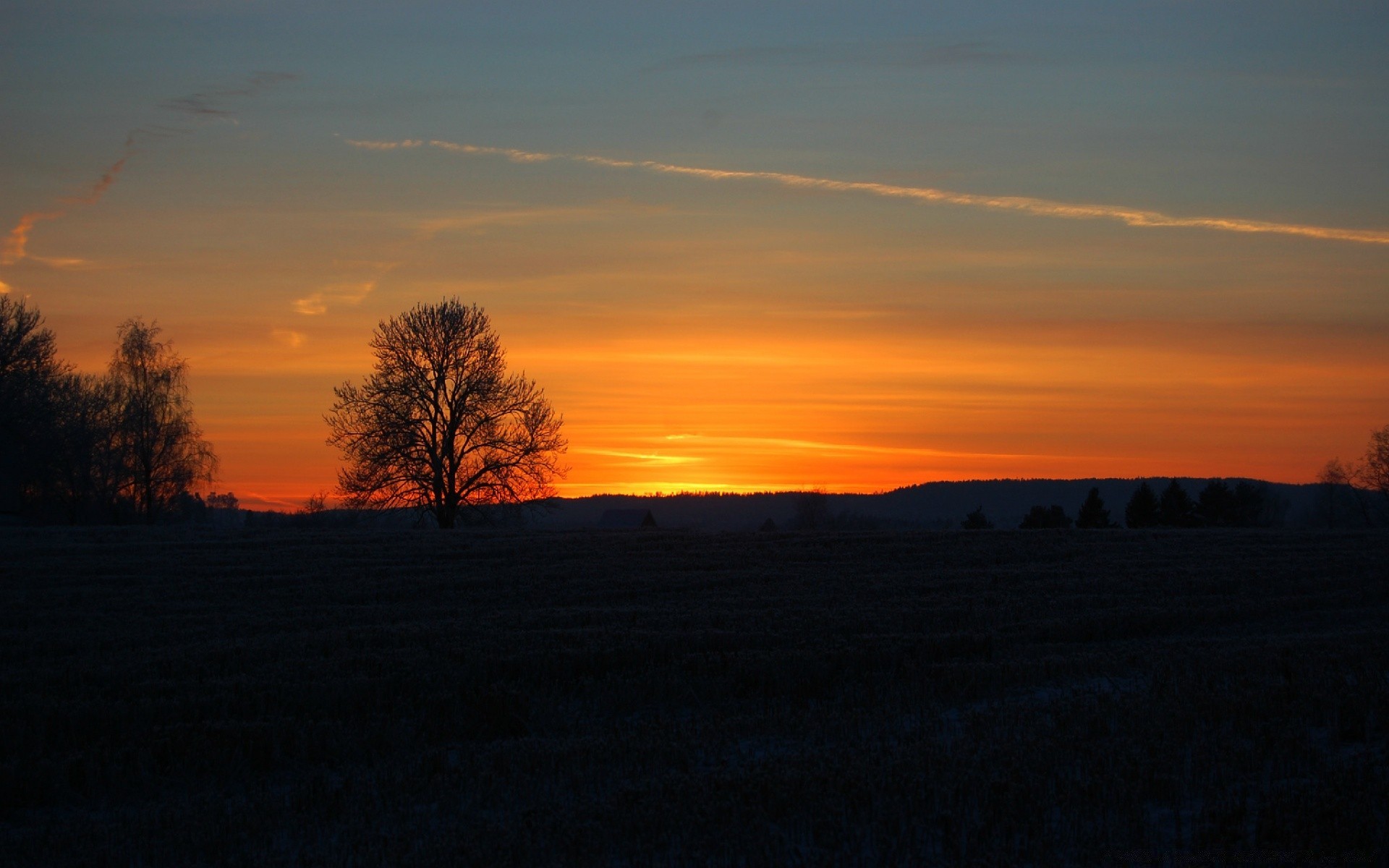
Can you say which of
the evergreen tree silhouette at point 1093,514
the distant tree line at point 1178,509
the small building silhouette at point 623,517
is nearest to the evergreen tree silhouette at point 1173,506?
the distant tree line at point 1178,509

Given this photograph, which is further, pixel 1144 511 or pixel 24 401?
pixel 1144 511

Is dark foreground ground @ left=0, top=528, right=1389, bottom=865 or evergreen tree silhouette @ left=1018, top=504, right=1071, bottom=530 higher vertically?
evergreen tree silhouette @ left=1018, top=504, right=1071, bottom=530

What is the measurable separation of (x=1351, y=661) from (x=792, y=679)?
6.28m

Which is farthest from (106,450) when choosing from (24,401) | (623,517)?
(623,517)

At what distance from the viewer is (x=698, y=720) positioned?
11141 mm

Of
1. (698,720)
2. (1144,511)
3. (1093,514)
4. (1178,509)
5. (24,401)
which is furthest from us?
(1144,511)

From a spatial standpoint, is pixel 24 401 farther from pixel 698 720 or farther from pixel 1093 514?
pixel 1093 514

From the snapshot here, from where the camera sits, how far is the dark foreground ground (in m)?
7.29

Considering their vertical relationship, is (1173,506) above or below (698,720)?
above

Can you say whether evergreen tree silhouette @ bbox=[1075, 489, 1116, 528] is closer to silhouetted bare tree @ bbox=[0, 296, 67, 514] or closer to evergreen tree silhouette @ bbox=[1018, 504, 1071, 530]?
evergreen tree silhouette @ bbox=[1018, 504, 1071, 530]

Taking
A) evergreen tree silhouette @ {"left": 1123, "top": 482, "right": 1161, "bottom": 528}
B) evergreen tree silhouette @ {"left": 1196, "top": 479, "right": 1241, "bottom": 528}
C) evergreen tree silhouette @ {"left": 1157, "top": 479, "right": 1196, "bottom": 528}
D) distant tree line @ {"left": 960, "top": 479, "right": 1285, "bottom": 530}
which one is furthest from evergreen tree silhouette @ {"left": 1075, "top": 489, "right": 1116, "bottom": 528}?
evergreen tree silhouette @ {"left": 1196, "top": 479, "right": 1241, "bottom": 528}

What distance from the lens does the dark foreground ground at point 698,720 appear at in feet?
23.9

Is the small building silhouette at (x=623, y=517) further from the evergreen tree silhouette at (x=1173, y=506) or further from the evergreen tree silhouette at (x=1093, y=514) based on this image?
the evergreen tree silhouette at (x=1173, y=506)

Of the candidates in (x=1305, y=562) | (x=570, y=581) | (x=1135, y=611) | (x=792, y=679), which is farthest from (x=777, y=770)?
(x=1305, y=562)
